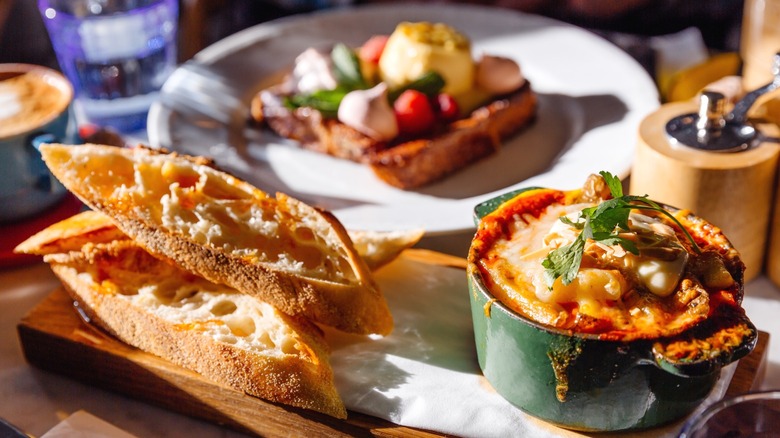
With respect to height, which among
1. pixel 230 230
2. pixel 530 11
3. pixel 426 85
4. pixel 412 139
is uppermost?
pixel 230 230

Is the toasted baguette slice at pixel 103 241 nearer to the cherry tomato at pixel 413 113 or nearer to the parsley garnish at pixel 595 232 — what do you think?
the parsley garnish at pixel 595 232

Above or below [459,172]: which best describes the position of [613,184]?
above

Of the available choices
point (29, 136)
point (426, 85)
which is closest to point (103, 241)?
point (29, 136)

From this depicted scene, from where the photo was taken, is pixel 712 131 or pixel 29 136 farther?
pixel 29 136

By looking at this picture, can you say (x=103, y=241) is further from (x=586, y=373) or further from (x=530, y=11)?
(x=530, y=11)

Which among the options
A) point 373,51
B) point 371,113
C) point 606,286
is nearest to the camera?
point 606,286

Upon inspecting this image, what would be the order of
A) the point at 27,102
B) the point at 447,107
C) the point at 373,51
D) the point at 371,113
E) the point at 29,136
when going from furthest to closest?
the point at 373,51
the point at 447,107
the point at 371,113
the point at 27,102
the point at 29,136

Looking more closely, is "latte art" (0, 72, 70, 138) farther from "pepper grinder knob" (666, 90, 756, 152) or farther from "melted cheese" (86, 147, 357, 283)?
"pepper grinder knob" (666, 90, 756, 152)
